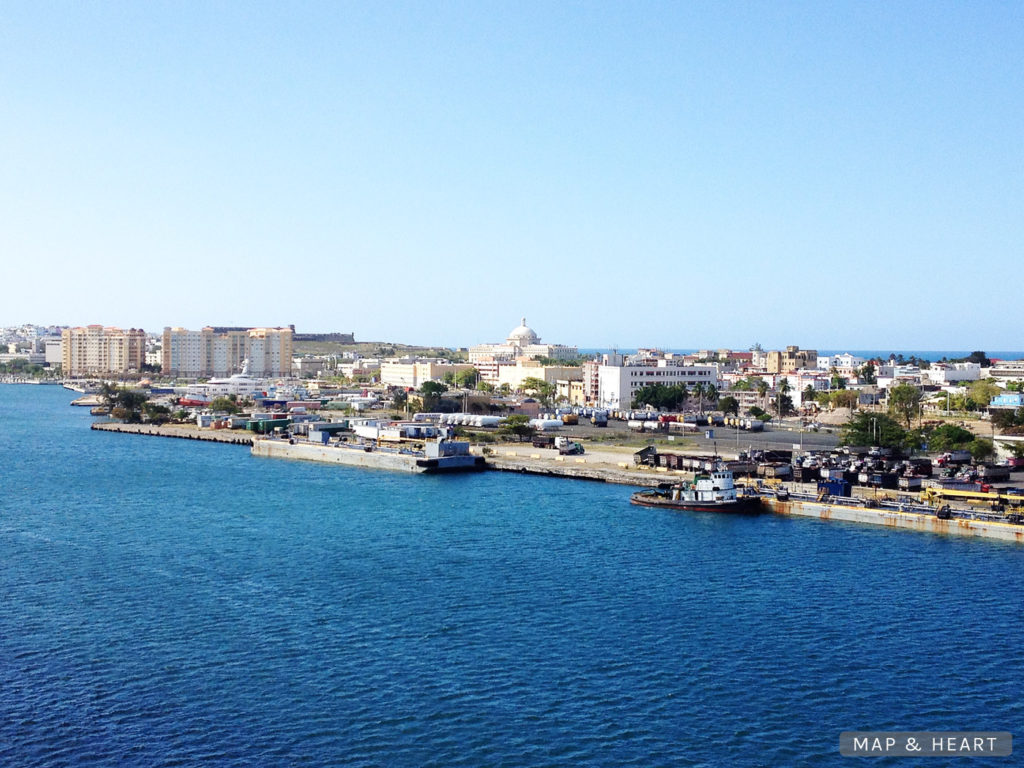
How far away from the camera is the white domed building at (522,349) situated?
7356cm

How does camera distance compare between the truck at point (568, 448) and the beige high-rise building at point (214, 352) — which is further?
the beige high-rise building at point (214, 352)

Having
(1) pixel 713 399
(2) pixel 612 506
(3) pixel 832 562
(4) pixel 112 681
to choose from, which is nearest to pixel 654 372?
(1) pixel 713 399

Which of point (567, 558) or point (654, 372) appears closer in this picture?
point (567, 558)

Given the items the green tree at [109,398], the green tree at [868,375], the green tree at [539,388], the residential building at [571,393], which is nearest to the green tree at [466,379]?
the green tree at [539,388]

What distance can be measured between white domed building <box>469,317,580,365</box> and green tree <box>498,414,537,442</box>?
124ft

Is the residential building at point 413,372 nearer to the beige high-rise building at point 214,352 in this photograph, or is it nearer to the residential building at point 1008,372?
the beige high-rise building at point 214,352

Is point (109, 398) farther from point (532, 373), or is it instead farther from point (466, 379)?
point (532, 373)

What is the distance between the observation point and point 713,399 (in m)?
37.1

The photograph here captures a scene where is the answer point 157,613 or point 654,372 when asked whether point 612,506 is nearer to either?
point 157,613

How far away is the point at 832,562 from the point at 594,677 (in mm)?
5479

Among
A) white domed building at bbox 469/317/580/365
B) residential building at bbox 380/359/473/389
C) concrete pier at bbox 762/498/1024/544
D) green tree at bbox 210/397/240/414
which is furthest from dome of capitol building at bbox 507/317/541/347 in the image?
concrete pier at bbox 762/498/1024/544

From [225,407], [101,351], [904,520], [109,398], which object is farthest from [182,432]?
[101,351]

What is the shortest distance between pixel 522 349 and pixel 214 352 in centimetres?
2144

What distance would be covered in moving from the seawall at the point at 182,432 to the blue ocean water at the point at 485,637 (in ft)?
47.6
